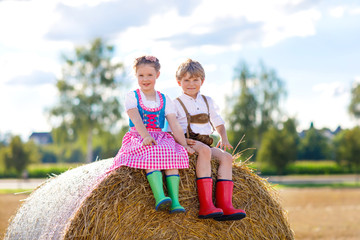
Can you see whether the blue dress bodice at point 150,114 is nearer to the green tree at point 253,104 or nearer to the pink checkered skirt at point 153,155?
the pink checkered skirt at point 153,155

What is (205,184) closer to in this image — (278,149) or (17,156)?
(278,149)

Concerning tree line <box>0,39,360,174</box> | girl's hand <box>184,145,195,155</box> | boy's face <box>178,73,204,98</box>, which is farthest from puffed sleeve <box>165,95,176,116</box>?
tree line <box>0,39,360,174</box>

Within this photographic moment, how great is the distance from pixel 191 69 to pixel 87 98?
2707cm

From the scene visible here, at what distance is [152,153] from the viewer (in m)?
4.25

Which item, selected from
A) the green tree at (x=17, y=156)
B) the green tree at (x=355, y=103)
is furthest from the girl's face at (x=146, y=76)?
the green tree at (x=355, y=103)

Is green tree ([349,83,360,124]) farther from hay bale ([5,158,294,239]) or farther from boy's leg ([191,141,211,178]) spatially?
boy's leg ([191,141,211,178])

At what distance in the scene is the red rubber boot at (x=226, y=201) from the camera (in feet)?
14.6

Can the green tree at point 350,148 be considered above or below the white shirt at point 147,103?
below

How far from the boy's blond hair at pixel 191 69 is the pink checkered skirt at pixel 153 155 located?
2.44ft

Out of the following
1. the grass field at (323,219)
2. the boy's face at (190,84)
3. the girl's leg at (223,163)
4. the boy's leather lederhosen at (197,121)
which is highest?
the boy's face at (190,84)

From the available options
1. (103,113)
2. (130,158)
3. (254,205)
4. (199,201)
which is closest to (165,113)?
(130,158)

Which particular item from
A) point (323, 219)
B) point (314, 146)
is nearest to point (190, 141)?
point (323, 219)

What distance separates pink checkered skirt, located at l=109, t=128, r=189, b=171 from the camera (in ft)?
13.9

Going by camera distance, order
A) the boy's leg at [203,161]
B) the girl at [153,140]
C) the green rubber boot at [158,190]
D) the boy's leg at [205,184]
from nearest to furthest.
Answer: the green rubber boot at [158,190]
the girl at [153,140]
the boy's leg at [205,184]
the boy's leg at [203,161]
